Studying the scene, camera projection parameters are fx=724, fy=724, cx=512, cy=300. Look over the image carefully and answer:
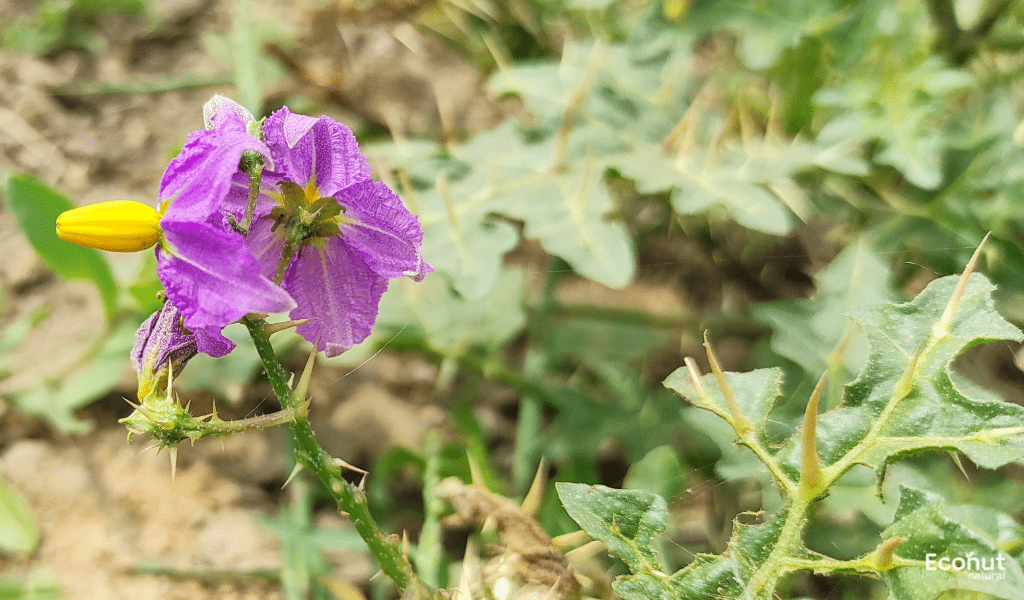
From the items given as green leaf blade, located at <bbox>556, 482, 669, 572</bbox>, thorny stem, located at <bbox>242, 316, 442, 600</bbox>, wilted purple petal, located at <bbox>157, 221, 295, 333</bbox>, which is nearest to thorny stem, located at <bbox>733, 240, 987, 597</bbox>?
green leaf blade, located at <bbox>556, 482, 669, 572</bbox>

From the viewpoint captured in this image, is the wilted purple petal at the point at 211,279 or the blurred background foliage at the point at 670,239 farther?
the blurred background foliage at the point at 670,239

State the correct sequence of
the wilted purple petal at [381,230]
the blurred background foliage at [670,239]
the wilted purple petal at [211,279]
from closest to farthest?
the wilted purple petal at [211,279] → the wilted purple petal at [381,230] → the blurred background foliage at [670,239]

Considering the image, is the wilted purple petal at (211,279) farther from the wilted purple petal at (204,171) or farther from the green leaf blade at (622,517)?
the green leaf blade at (622,517)

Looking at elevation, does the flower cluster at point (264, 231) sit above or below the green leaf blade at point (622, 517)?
above

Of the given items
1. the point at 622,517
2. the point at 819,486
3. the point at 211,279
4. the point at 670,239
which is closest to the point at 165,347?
the point at 211,279

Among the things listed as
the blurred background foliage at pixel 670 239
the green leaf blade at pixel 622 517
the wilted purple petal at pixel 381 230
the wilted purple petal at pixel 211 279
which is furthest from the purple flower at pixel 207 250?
the blurred background foliage at pixel 670 239

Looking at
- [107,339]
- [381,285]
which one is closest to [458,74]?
[107,339]
